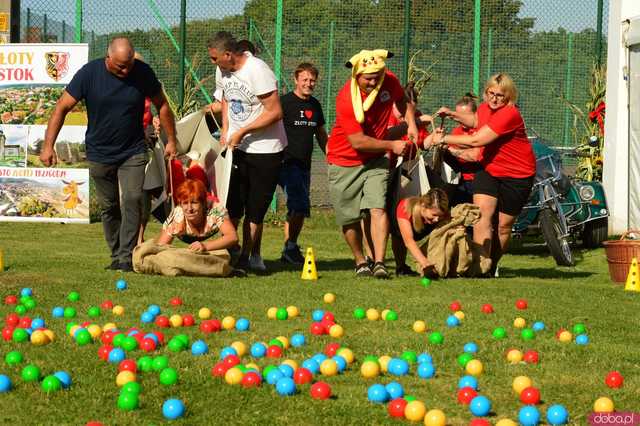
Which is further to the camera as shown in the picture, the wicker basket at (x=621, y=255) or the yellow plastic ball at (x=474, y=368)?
the wicker basket at (x=621, y=255)

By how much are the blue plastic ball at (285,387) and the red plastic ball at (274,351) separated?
834 millimetres

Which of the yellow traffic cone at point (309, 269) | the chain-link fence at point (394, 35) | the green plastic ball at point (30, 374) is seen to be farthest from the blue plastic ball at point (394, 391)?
the chain-link fence at point (394, 35)

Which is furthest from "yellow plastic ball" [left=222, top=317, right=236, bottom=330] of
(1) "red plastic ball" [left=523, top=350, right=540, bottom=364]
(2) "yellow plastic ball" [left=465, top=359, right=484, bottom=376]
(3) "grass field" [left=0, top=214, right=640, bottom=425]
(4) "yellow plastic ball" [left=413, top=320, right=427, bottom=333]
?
(1) "red plastic ball" [left=523, top=350, right=540, bottom=364]

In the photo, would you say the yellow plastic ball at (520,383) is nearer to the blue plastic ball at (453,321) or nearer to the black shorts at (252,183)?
the blue plastic ball at (453,321)

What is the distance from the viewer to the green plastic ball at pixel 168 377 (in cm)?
516

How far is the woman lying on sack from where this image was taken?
9141 mm

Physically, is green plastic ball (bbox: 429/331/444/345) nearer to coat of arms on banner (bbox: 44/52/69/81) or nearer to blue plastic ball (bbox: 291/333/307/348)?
blue plastic ball (bbox: 291/333/307/348)

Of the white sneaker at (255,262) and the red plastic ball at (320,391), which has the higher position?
the white sneaker at (255,262)

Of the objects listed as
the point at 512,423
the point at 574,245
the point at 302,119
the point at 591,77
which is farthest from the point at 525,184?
the point at 591,77

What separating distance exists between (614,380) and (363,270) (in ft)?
14.8

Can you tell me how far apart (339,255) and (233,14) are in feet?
18.3

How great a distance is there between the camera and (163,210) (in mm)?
9945

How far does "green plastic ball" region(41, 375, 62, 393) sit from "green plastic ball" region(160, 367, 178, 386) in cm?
50

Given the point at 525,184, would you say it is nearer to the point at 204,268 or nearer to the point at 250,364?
the point at 204,268
